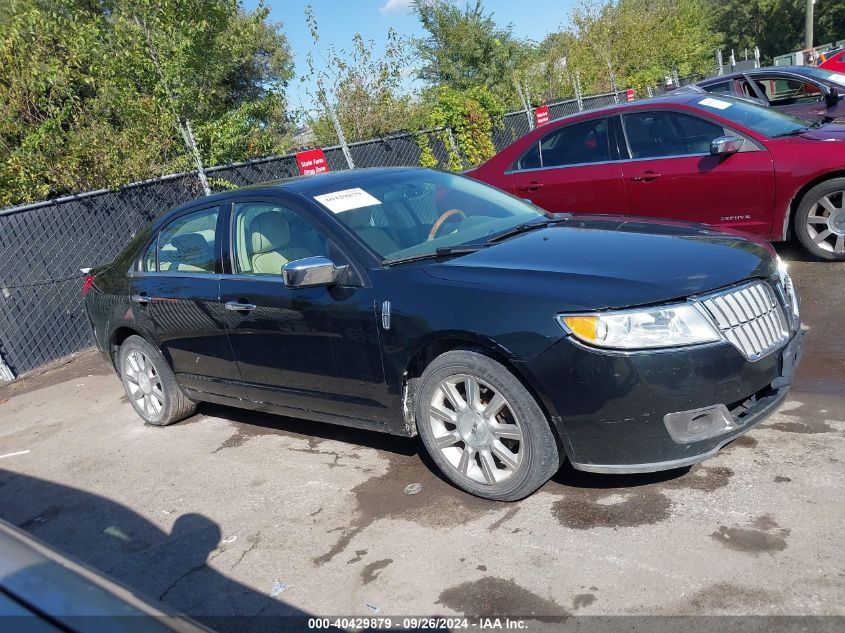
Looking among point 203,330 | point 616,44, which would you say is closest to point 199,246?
point 203,330

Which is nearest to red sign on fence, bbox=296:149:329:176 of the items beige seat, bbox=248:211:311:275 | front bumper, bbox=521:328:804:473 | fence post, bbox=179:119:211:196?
fence post, bbox=179:119:211:196

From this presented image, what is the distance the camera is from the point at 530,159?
7812mm

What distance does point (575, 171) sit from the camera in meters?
7.50

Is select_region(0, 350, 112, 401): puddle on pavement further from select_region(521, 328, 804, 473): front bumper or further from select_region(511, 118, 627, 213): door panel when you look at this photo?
select_region(521, 328, 804, 473): front bumper

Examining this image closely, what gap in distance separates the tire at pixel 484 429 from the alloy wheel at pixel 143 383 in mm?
2655

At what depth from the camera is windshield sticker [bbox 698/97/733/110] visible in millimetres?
7075

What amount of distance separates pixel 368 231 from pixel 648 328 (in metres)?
1.68

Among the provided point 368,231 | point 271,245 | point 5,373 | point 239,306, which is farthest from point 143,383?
point 5,373

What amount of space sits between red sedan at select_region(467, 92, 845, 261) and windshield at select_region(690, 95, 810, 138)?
0.04 ft

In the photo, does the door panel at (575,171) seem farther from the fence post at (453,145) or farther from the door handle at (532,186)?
the fence post at (453,145)

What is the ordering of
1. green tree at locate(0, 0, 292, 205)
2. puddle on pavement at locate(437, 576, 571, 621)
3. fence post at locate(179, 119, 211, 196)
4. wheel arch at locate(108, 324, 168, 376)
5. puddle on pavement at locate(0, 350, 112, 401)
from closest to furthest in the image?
1. puddle on pavement at locate(437, 576, 571, 621)
2. wheel arch at locate(108, 324, 168, 376)
3. puddle on pavement at locate(0, 350, 112, 401)
4. fence post at locate(179, 119, 211, 196)
5. green tree at locate(0, 0, 292, 205)

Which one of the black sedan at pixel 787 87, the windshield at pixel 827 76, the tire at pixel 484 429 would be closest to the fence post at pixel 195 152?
the tire at pixel 484 429

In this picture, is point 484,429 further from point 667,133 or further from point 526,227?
point 667,133

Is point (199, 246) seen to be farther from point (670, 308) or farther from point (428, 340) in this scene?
point (670, 308)
